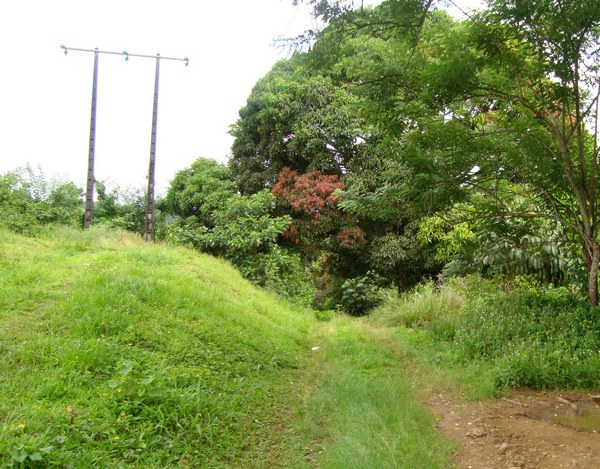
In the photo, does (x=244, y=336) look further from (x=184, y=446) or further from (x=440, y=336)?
(x=440, y=336)

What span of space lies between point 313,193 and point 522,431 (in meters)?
9.53

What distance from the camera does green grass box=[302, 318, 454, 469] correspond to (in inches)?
126

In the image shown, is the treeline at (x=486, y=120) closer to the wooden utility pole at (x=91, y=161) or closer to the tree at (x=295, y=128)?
the tree at (x=295, y=128)

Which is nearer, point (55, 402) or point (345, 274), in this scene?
point (55, 402)

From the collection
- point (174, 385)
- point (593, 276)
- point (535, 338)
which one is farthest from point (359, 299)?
point (174, 385)

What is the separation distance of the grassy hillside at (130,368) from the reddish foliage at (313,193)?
590 cm

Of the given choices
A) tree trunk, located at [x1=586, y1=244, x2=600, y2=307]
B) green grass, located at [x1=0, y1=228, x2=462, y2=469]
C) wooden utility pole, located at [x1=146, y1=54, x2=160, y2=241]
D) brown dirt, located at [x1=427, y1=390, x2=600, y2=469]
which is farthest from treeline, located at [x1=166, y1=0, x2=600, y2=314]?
wooden utility pole, located at [x1=146, y1=54, x2=160, y2=241]

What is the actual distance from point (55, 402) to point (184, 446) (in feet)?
3.06

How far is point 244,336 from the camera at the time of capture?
5641mm

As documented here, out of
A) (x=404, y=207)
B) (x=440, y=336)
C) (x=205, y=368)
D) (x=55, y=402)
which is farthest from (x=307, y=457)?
(x=440, y=336)

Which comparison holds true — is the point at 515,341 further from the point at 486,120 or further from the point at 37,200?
the point at 37,200

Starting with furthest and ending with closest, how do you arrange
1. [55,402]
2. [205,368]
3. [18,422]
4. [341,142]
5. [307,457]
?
1. [341,142]
2. [205,368]
3. [307,457]
4. [55,402]
5. [18,422]

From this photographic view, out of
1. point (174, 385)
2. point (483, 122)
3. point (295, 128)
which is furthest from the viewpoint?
point (295, 128)

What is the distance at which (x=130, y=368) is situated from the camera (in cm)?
350
